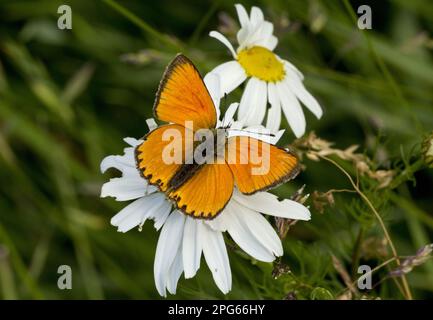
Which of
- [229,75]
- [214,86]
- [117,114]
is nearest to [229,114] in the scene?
[214,86]

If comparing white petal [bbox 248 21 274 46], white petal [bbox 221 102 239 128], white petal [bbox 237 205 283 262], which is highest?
white petal [bbox 248 21 274 46]

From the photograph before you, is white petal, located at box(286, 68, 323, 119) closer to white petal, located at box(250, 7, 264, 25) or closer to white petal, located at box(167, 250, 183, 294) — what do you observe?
white petal, located at box(250, 7, 264, 25)

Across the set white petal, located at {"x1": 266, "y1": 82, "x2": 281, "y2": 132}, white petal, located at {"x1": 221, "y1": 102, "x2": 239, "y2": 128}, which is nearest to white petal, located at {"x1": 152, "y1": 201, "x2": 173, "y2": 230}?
white petal, located at {"x1": 221, "y1": 102, "x2": 239, "y2": 128}
